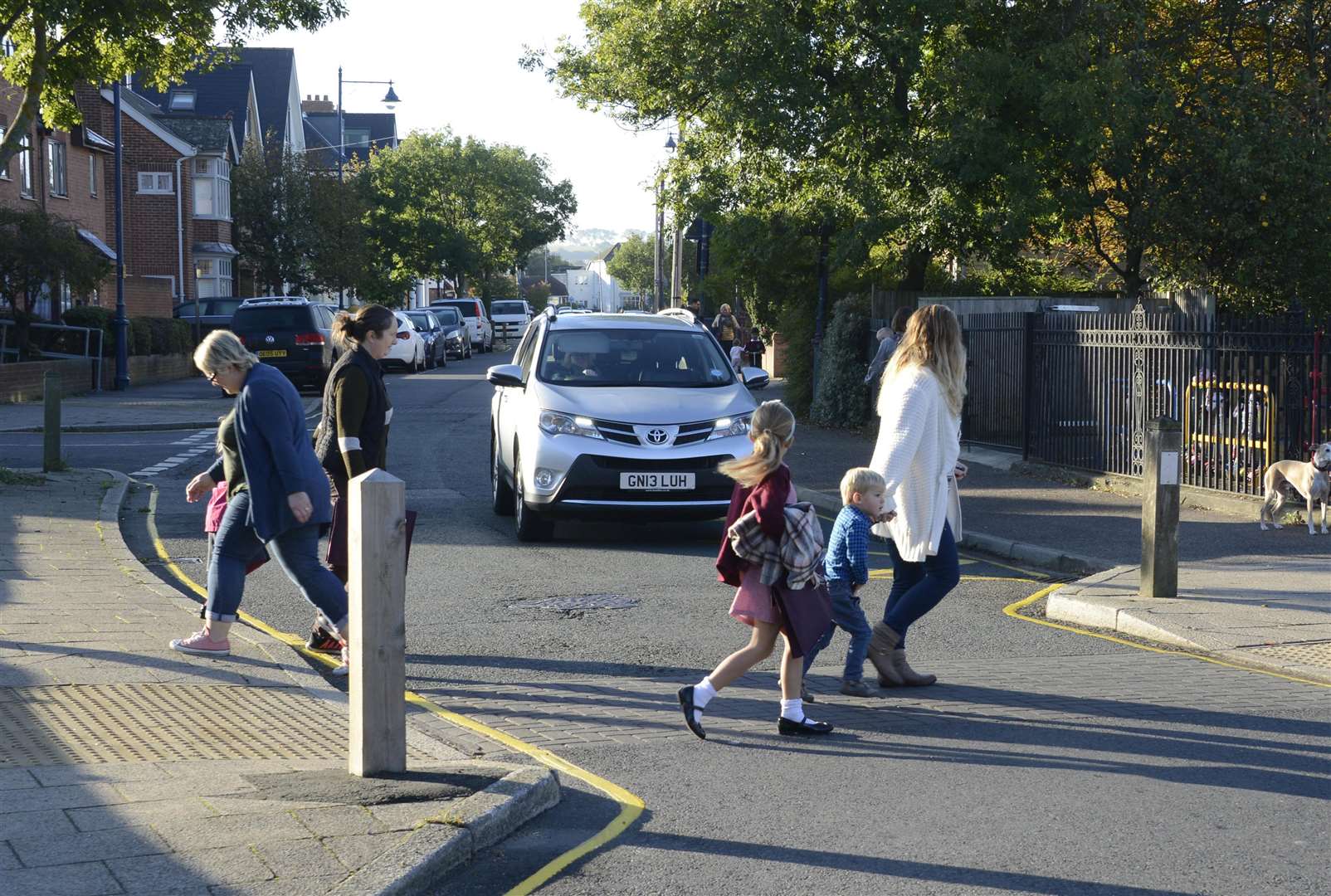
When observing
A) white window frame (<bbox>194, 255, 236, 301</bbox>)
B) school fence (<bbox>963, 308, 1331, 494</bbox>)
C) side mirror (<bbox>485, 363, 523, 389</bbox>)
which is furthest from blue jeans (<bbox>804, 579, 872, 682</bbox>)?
white window frame (<bbox>194, 255, 236, 301</bbox>)

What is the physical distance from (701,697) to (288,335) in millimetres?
24302

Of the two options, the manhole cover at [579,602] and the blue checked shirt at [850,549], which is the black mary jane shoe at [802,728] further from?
the manhole cover at [579,602]

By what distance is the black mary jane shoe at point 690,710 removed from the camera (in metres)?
6.12

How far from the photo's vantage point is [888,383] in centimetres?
721

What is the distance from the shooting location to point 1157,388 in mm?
15062

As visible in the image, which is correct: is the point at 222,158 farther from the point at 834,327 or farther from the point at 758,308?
the point at 834,327

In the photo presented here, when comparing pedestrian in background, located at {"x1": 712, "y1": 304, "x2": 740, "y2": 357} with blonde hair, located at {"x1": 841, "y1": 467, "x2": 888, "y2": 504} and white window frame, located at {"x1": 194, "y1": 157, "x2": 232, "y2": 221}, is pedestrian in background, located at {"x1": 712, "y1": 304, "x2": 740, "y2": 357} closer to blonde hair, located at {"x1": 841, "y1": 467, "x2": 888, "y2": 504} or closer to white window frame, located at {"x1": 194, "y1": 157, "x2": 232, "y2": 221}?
blonde hair, located at {"x1": 841, "y1": 467, "x2": 888, "y2": 504}

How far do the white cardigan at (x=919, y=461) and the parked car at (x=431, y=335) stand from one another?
3574cm

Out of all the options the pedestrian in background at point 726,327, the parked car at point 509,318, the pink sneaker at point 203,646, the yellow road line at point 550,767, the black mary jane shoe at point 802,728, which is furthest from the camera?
the parked car at point 509,318

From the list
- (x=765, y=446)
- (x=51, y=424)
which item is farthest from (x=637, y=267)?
(x=765, y=446)

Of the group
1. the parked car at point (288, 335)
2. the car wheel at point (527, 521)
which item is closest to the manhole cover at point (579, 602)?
the car wheel at point (527, 521)

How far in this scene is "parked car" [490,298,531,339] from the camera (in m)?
71.8

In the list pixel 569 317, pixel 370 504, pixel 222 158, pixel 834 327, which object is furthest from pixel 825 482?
pixel 222 158

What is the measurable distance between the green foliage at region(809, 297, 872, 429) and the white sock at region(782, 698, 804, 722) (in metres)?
16.1
